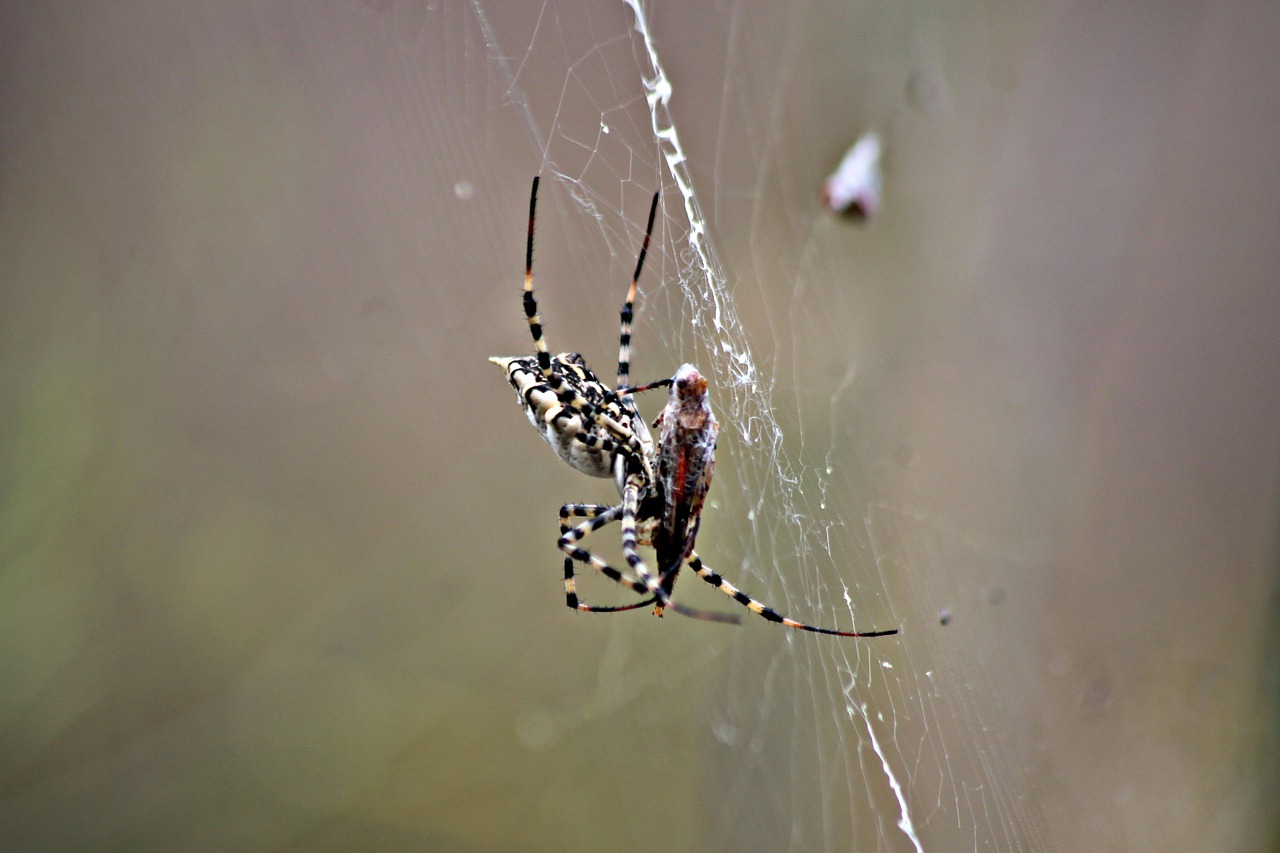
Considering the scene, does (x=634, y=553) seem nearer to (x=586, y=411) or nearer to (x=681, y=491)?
(x=681, y=491)

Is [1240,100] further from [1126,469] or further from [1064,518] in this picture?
[1064,518]

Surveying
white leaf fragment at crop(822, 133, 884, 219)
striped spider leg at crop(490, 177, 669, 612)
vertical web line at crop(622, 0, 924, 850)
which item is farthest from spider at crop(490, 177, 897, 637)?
white leaf fragment at crop(822, 133, 884, 219)

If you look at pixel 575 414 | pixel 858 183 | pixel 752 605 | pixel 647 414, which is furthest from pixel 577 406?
pixel 858 183

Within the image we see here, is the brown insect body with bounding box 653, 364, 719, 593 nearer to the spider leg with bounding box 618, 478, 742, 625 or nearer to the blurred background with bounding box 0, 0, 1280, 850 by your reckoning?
the spider leg with bounding box 618, 478, 742, 625

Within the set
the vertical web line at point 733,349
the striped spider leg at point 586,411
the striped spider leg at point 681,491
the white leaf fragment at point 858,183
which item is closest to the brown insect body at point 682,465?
the striped spider leg at point 681,491

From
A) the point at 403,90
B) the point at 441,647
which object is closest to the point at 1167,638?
the point at 441,647

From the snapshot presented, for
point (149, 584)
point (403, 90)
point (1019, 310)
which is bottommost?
point (149, 584)

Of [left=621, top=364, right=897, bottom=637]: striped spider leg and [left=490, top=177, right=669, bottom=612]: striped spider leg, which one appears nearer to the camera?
[left=621, top=364, right=897, bottom=637]: striped spider leg

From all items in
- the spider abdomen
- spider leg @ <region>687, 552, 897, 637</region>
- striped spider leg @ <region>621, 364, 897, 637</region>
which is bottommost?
spider leg @ <region>687, 552, 897, 637</region>
